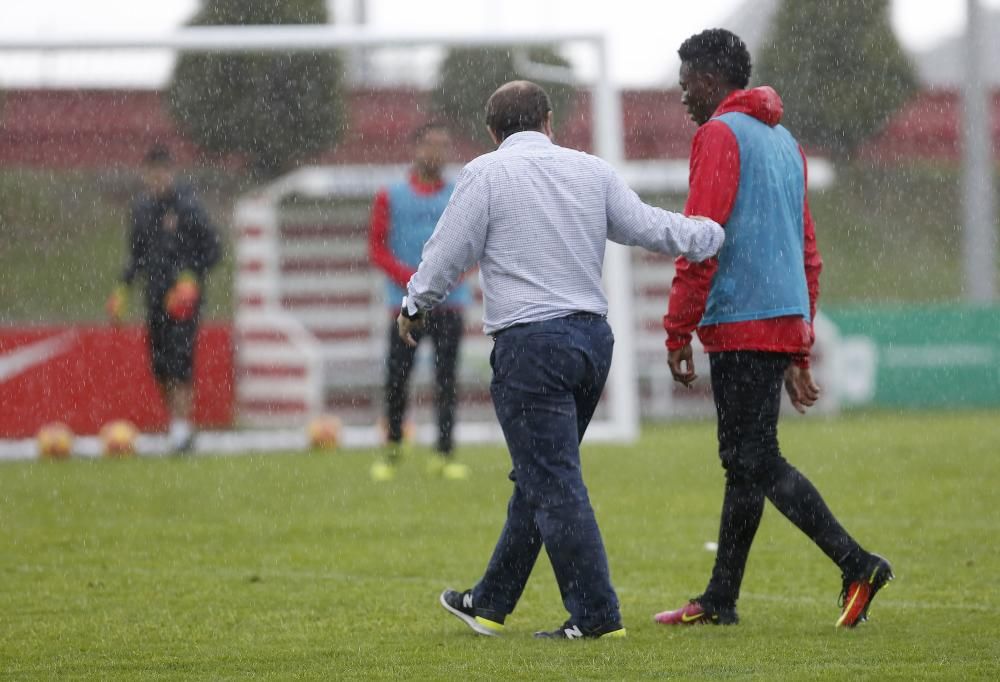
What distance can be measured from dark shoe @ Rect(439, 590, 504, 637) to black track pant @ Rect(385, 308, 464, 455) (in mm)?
5301

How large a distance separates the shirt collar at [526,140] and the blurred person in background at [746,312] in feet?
1.73

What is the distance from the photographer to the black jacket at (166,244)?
42.8ft

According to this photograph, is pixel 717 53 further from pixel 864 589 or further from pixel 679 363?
pixel 864 589

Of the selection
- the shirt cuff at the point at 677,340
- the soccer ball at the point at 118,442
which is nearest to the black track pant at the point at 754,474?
the shirt cuff at the point at 677,340

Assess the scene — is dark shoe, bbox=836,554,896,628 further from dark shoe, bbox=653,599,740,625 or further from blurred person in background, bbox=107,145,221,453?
blurred person in background, bbox=107,145,221,453

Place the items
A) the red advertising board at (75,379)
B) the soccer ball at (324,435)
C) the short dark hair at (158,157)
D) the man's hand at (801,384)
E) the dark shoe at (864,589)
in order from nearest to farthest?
1. the dark shoe at (864,589)
2. the man's hand at (801,384)
3. the short dark hair at (158,157)
4. the soccer ball at (324,435)
5. the red advertising board at (75,379)

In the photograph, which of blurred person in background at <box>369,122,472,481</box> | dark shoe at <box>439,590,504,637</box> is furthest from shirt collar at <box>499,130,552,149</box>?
blurred person in background at <box>369,122,472,481</box>

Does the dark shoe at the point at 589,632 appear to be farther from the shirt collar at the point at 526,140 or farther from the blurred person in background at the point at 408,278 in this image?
the blurred person in background at the point at 408,278

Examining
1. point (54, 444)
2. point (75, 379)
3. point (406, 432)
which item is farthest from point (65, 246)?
point (406, 432)

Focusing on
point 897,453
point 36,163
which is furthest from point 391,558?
point 36,163

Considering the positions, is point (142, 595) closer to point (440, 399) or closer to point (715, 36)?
point (715, 36)

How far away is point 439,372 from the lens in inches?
429

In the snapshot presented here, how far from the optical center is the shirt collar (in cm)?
531

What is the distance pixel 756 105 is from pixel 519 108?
80 cm
